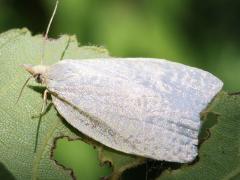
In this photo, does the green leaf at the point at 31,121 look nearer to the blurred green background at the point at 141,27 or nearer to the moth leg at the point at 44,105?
the moth leg at the point at 44,105

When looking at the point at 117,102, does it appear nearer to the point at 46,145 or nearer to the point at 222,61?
the point at 46,145

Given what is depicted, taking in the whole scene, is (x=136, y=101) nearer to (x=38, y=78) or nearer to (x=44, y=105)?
(x=44, y=105)

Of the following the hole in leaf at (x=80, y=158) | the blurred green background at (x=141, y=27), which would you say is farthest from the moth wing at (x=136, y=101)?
the blurred green background at (x=141, y=27)

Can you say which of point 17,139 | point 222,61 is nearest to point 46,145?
point 17,139

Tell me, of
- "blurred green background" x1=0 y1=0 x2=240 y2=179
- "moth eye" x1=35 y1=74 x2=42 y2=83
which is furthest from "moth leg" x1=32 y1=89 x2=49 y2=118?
"blurred green background" x1=0 y1=0 x2=240 y2=179

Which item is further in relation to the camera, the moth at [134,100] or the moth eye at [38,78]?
the moth eye at [38,78]
